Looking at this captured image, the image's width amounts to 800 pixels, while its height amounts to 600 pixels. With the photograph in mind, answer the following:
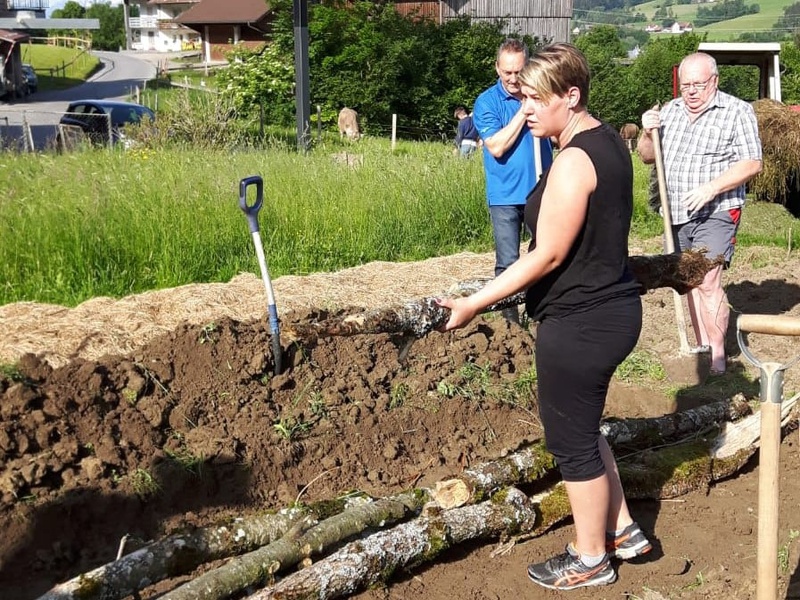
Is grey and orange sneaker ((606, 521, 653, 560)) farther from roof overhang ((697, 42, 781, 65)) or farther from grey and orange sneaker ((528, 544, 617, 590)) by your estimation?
roof overhang ((697, 42, 781, 65))

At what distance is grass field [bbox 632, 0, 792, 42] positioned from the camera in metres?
97.6

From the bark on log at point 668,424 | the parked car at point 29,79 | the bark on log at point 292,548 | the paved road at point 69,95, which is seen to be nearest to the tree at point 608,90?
the paved road at point 69,95

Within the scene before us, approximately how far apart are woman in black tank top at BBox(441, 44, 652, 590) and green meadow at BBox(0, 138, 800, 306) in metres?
4.61

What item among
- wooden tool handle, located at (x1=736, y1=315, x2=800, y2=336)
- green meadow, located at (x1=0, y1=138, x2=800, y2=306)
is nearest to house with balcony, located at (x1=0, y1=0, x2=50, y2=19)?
green meadow, located at (x1=0, y1=138, x2=800, y2=306)

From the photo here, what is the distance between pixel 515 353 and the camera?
241 inches

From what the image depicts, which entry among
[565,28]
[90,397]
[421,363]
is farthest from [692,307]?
[565,28]

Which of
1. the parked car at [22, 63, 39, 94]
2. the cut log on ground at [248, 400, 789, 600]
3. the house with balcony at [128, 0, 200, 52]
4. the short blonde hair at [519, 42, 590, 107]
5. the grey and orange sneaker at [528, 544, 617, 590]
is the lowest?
the grey and orange sneaker at [528, 544, 617, 590]

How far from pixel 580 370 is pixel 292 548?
4.31 ft

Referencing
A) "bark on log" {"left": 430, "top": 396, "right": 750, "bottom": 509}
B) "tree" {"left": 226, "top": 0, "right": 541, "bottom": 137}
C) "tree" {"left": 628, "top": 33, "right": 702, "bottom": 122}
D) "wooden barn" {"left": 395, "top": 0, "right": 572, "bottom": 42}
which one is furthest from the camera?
"wooden barn" {"left": 395, "top": 0, "right": 572, "bottom": 42}

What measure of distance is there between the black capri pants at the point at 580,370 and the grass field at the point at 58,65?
4920 cm

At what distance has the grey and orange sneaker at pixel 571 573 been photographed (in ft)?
12.3

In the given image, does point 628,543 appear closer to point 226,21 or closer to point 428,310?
point 428,310

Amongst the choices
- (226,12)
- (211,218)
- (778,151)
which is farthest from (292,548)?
(226,12)

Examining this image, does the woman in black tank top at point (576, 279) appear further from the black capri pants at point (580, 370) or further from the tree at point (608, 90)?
the tree at point (608, 90)
